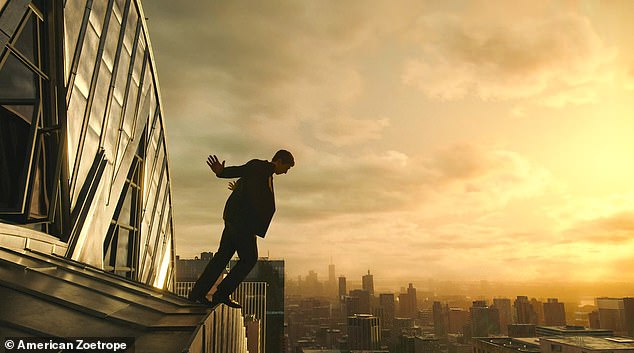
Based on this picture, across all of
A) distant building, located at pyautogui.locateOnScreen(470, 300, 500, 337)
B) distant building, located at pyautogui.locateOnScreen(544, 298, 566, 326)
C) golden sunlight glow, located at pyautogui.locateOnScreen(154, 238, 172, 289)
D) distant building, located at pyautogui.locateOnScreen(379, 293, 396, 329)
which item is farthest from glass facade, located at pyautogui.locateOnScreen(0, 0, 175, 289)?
distant building, located at pyautogui.locateOnScreen(544, 298, 566, 326)

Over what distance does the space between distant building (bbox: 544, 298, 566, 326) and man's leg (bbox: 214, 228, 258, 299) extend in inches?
3929

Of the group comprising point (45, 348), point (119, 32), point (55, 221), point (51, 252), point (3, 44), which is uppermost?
point (119, 32)

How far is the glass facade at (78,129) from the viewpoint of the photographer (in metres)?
8.03

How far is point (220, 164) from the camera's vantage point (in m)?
6.76

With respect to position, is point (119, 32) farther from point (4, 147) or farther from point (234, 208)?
point (234, 208)

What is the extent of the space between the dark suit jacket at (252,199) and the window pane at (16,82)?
4.36 metres

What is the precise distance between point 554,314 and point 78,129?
100359 mm

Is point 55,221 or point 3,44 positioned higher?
point 3,44

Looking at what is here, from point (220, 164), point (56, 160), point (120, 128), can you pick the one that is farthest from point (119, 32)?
point (220, 164)

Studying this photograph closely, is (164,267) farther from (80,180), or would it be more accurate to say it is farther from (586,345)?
(586,345)

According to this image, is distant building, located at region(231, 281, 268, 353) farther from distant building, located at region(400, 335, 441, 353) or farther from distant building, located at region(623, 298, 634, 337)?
distant building, located at region(623, 298, 634, 337)

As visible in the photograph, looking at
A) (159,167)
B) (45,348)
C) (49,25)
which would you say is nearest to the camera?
(45,348)

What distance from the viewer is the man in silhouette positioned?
6.63m

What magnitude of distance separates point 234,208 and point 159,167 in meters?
17.2
